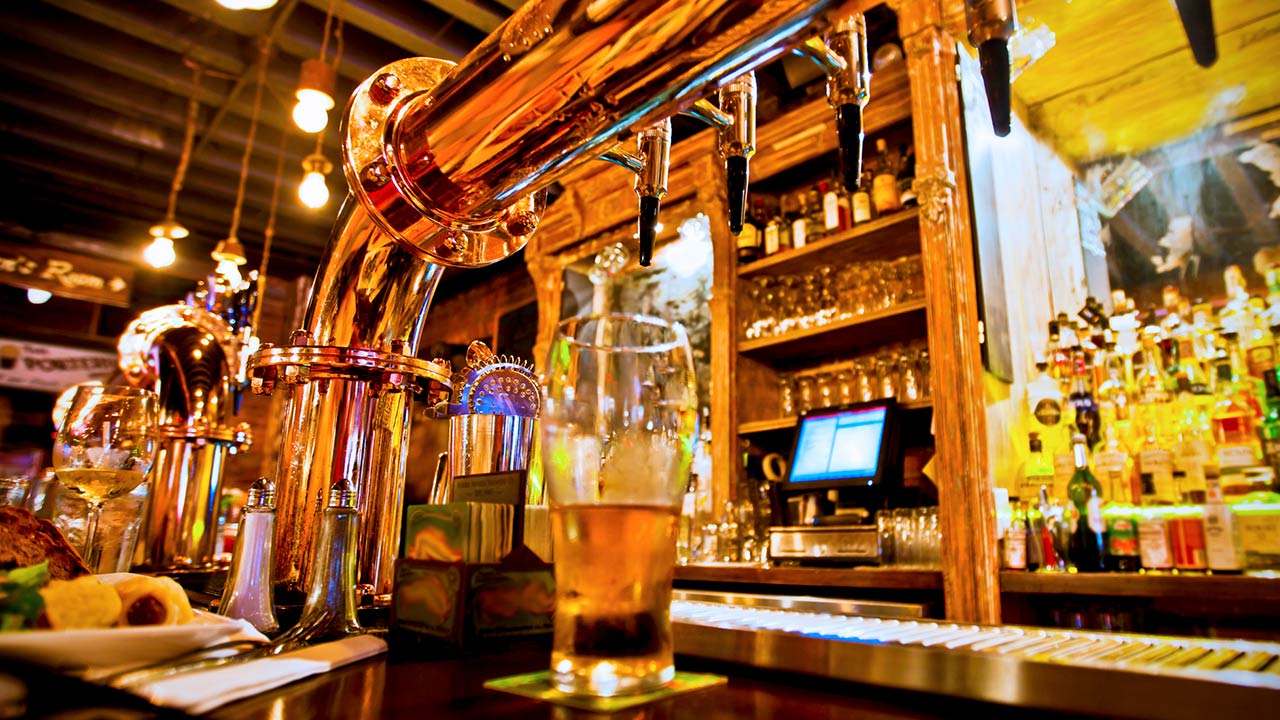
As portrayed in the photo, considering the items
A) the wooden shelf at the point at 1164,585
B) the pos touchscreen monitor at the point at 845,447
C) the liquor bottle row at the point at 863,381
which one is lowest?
the wooden shelf at the point at 1164,585

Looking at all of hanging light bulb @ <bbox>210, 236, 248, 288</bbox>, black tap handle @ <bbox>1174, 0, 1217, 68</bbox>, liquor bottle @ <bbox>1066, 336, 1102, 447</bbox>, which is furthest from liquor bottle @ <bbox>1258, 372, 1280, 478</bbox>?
hanging light bulb @ <bbox>210, 236, 248, 288</bbox>

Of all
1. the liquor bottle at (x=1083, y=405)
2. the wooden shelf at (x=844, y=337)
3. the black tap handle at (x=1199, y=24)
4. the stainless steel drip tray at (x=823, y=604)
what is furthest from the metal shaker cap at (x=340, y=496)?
the liquor bottle at (x=1083, y=405)

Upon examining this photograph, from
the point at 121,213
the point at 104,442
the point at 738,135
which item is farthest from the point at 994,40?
the point at 121,213

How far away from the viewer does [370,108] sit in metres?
0.86

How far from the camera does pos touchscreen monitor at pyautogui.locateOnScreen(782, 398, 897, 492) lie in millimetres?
2383

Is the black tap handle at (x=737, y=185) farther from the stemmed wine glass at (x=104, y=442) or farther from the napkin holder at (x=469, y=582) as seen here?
the stemmed wine glass at (x=104, y=442)

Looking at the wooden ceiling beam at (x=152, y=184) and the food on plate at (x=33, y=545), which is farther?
the wooden ceiling beam at (x=152, y=184)

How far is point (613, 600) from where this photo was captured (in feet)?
1.59

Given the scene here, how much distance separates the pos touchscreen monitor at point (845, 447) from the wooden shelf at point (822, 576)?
0.29 m

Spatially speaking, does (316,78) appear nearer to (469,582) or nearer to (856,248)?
(856,248)

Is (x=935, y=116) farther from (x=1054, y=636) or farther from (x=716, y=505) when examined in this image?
(x=1054, y=636)

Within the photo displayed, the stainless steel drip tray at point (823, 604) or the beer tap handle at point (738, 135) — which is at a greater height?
the beer tap handle at point (738, 135)

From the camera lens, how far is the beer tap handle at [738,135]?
727mm

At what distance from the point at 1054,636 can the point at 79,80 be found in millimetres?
5162
